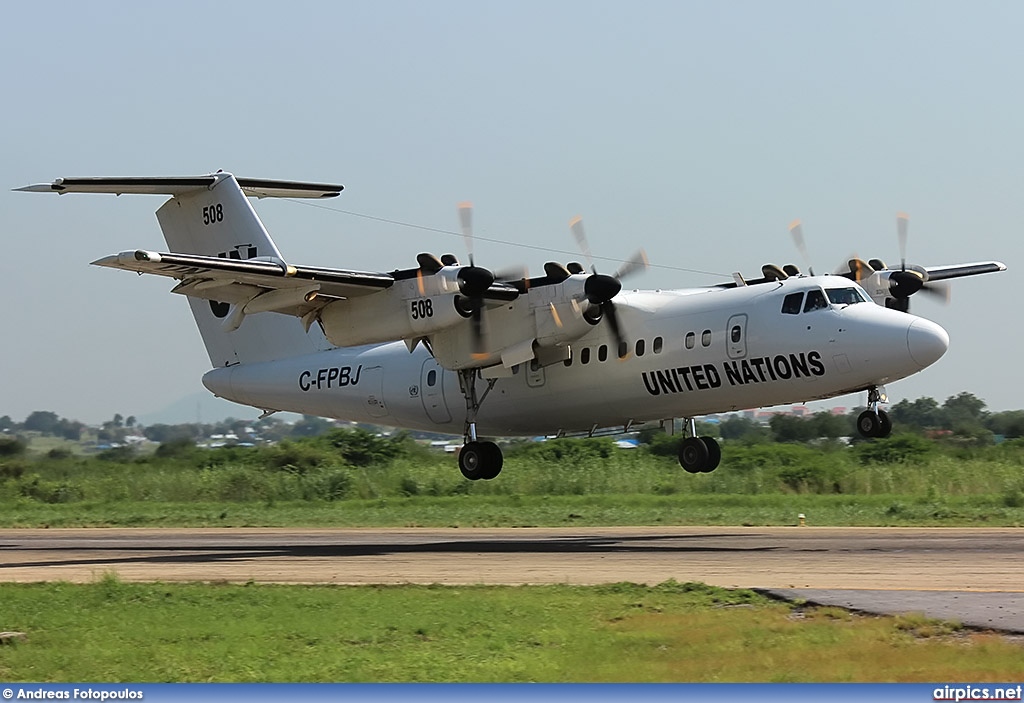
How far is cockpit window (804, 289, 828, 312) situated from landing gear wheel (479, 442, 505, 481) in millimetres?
7499

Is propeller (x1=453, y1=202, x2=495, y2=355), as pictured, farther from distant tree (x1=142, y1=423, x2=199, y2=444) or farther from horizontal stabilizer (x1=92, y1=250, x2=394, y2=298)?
distant tree (x1=142, y1=423, x2=199, y2=444)

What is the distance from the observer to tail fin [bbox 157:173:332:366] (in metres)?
30.7

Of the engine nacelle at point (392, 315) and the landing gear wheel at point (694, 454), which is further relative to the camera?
the landing gear wheel at point (694, 454)

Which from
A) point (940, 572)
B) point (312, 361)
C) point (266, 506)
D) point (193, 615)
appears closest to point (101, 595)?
point (193, 615)

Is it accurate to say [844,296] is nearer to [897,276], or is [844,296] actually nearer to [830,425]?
[897,276]

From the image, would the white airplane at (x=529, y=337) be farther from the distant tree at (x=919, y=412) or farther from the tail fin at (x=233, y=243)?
the distant tree at (x=919, y=412)

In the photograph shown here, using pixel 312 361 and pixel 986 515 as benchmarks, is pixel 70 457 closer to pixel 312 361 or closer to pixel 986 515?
pixel 312 361

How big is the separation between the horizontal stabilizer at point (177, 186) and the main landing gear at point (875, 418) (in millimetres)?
14902

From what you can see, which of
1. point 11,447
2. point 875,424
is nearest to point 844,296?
point 875,424

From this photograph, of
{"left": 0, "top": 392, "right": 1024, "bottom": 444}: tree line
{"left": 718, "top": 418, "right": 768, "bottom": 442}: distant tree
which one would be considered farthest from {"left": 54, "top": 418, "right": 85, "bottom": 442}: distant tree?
{"left": 718, "top": 418, "right": 768, "bottom": 442}: distant tree

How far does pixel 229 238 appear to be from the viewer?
3089 cm

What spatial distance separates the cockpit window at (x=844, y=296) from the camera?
79.5 feet

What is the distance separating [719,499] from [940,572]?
18.9 meters

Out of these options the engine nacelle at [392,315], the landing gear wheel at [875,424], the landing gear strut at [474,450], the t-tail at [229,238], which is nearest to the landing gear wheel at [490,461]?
the landing gear strut at [474,450]
